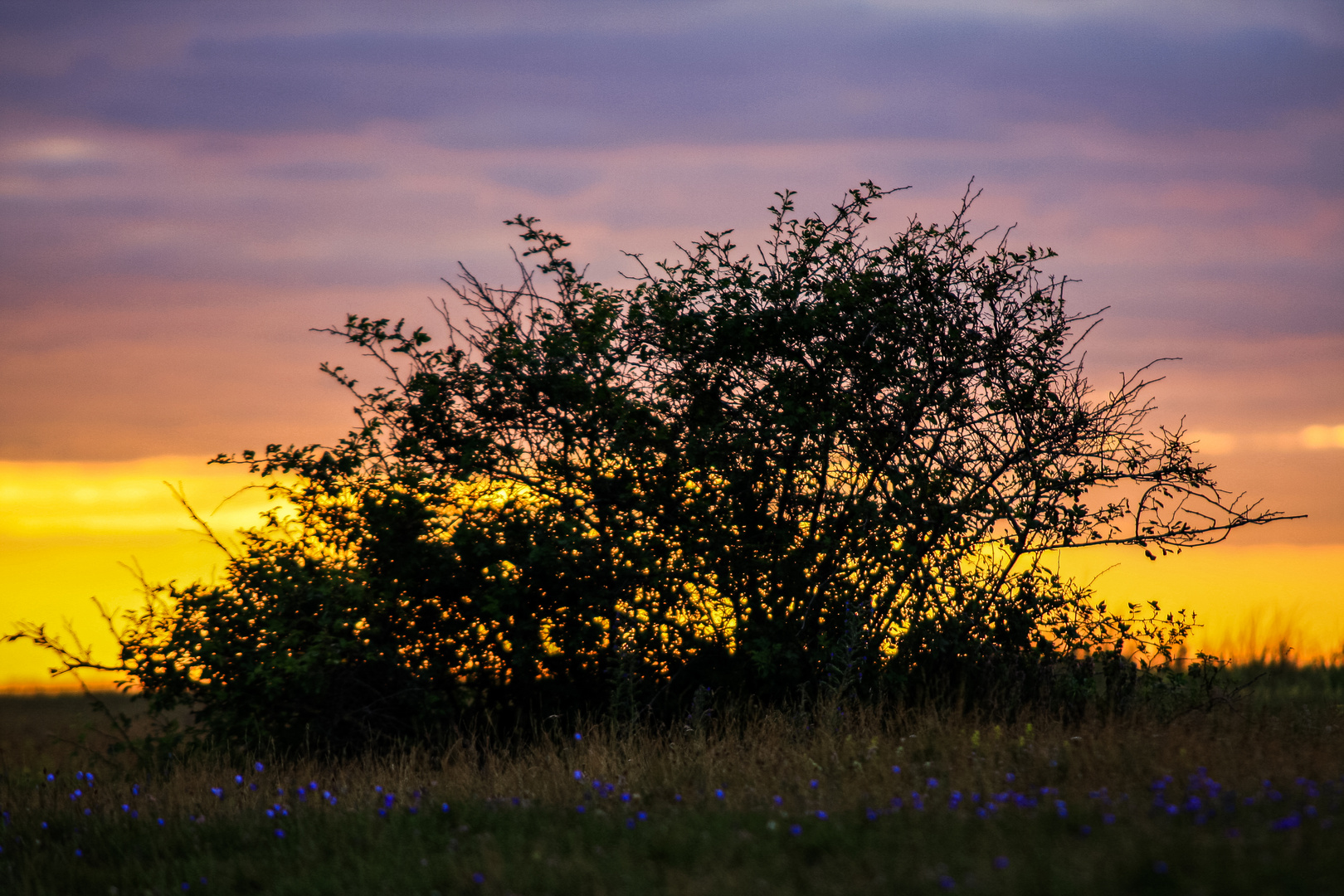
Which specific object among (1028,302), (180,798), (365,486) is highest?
(1028,302)

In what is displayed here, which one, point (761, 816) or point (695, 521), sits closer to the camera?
point (761, 816)

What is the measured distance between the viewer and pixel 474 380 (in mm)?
10195

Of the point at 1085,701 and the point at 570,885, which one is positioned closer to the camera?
the point at 570,885

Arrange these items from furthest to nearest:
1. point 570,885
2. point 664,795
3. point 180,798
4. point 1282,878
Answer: point 180,798 → point 664,795 → point 570,885 → point 1282,878

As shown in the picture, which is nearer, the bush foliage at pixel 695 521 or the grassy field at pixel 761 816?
the grassy field at pixel 761 816

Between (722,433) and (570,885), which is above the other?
(722,433)

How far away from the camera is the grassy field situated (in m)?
4.92

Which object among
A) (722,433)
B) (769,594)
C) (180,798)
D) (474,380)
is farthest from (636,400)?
(180,798)

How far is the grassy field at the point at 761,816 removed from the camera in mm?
4918

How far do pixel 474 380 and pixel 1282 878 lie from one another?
7770 mm

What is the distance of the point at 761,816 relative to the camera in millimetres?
5996

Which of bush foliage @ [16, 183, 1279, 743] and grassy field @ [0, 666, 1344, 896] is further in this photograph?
bush foliage @ [16, 183, 1279, 743]

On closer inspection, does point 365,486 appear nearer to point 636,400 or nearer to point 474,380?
point 474,380

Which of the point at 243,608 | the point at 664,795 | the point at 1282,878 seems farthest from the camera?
the point at 243,608
